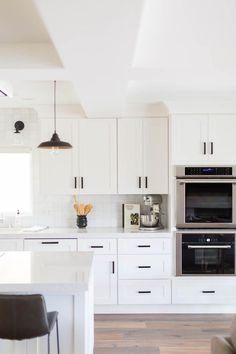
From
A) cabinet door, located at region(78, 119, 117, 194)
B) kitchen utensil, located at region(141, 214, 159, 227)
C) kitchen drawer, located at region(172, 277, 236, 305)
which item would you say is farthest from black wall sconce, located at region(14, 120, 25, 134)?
kitchen drawer, located at region(172, 277, 236, 305)

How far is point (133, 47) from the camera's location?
6.86 feet

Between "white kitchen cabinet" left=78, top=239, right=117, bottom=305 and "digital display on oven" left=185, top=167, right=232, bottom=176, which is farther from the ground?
"digital display on oven" left=185, top=167, right=232, bottom=176

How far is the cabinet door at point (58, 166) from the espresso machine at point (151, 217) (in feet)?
3.13

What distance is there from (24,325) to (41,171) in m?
2.64

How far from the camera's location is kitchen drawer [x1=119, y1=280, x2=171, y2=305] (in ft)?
14.6

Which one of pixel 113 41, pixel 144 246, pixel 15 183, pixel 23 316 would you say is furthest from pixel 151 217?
pixel 113 41

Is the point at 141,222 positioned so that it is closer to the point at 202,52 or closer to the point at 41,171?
the point at 41,171

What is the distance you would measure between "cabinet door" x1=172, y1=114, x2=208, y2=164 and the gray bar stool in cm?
267

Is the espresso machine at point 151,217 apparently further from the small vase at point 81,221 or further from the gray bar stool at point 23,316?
the gray bar stool at point 23,316

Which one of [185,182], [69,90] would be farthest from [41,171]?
[185,182]

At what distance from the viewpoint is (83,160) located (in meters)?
4.73

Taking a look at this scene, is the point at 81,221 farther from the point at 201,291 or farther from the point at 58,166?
the point at 201,291

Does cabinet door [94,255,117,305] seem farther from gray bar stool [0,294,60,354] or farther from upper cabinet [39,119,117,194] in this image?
gray bar stool [0,294,60,354]

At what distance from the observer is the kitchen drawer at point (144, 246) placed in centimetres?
448
